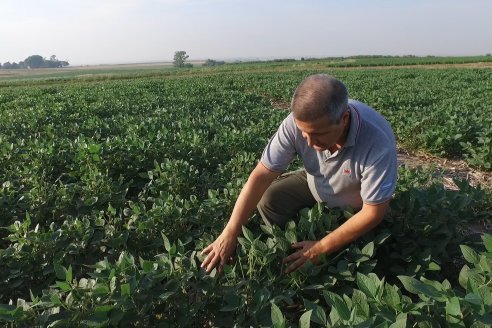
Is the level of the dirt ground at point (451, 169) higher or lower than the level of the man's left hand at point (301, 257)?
lower

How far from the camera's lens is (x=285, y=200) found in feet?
11.0

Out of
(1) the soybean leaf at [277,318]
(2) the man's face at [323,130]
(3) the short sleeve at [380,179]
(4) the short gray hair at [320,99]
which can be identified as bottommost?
(1) the soybean leaf at [277,318]

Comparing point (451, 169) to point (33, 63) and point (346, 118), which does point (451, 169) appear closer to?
point (346, 118)

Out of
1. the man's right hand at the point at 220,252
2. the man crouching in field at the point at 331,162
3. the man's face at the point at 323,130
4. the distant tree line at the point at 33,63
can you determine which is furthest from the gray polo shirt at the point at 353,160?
the distant tree line at the point at 33,63

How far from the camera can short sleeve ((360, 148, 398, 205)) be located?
2486mm

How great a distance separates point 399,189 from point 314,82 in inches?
83.9

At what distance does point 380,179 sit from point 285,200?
1002mm

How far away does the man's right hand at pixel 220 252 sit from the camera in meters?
2.53

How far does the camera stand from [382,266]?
3051mm

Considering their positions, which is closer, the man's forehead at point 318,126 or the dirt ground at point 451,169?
the man's forehead at point 318,126

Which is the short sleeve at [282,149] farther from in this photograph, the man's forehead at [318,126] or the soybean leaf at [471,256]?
the soybean leaf at [471,256]

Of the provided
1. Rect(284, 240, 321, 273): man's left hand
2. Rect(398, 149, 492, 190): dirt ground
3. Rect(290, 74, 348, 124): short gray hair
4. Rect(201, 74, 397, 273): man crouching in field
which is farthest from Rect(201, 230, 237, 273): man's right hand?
Rect(398, 149, 492, 190): dirt ground

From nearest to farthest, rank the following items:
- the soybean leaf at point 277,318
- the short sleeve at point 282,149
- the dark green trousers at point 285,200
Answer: the soybean leaf at point 277,318 → the short sleeve at point 282,149 → the dark green trousers at point 285,200

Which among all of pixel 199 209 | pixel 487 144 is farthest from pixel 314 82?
pixel 487 144
